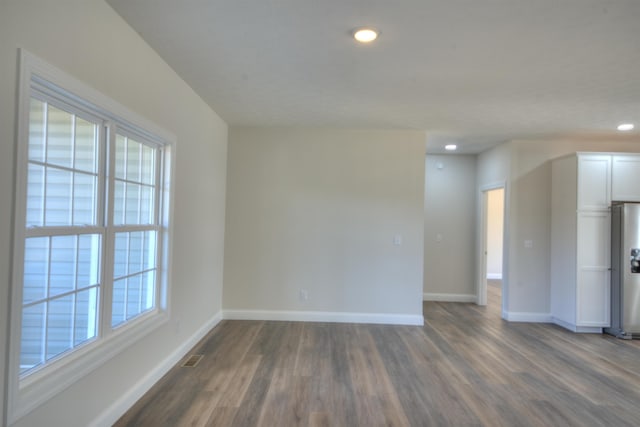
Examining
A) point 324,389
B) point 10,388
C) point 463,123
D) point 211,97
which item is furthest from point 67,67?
→ point 463,123

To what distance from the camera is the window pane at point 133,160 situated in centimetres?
248

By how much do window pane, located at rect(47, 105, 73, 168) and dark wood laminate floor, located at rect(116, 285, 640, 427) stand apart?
5.44 ft

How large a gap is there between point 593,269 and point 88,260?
17.7 feet

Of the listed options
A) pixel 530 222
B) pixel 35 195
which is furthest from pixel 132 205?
pixel 530 222

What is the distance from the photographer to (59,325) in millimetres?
1847

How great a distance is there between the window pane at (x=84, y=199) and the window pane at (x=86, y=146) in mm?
58

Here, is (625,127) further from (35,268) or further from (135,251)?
(35,268)

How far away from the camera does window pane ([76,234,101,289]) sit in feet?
6.53

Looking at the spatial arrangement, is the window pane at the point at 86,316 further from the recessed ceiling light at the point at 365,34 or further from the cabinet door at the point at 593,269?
the cabinet door at the point at 593,269

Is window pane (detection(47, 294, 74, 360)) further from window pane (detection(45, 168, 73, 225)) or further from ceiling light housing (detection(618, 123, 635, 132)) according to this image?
ceiling light housing (detection(618, 123, 635, 132))

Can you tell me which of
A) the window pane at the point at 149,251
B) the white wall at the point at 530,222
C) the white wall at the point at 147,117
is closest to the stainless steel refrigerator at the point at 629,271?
the white wall at the point at 530,222

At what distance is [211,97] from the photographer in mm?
3568

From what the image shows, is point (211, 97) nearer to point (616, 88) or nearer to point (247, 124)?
point (247, 124)

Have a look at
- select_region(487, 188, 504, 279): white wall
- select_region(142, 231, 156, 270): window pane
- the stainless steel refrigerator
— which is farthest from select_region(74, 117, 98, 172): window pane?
select_region(487, 188, 504, 279): white wall
